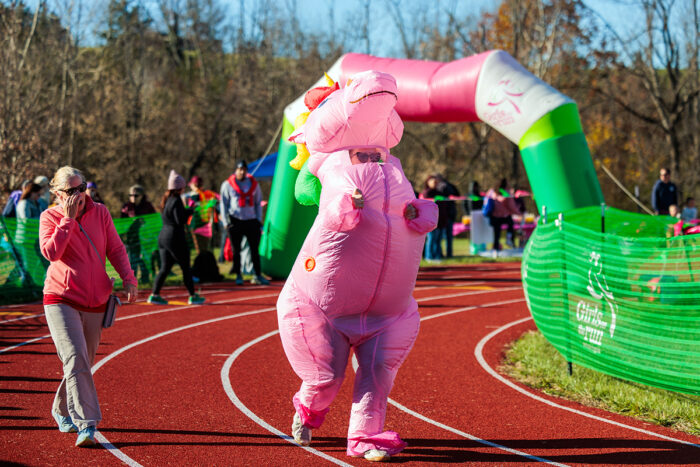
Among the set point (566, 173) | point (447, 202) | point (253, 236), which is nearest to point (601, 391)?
point (566, 173)

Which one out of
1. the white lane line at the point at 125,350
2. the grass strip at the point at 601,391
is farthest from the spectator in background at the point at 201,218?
the grass strip at the point at 601,391

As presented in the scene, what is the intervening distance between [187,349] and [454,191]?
11.9 metres

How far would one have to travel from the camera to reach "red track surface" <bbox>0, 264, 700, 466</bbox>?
5.34 m

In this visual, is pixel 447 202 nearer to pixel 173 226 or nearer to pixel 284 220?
pixel 284 220

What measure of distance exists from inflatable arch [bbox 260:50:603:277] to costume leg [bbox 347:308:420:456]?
22.8ft

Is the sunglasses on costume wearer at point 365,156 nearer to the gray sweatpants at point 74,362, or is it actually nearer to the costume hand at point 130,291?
the costume hand at point 130,291

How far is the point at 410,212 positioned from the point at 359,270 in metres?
0.50

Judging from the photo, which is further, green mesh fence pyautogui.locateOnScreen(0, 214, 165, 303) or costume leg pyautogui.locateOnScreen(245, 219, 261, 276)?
costume leg pyautogui.locateOnScreen(245, 219, 261, 276)

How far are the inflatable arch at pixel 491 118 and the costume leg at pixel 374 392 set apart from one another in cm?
695

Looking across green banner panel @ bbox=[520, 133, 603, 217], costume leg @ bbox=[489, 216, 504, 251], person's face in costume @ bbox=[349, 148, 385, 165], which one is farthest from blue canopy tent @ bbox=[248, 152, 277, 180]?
person's face in costume @ bbox=[349, 148, 385, 165]

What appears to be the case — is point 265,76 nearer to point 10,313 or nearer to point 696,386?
point 10,313

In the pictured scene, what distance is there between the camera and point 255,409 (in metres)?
6.48

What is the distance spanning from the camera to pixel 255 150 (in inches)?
1524

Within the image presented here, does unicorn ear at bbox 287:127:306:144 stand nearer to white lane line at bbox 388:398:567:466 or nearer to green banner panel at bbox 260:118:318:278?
white lane line at bbox 388:398:567:466
